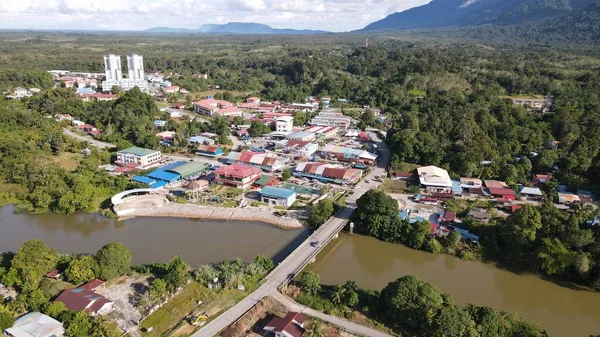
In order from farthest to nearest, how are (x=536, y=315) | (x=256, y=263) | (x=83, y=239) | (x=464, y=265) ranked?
(x=83, y=239) < (x=464, y=265) < (x=256, y=263) < (x=536, y=315)

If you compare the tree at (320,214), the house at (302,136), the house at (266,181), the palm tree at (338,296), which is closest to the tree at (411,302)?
the palm tree at (338,296)

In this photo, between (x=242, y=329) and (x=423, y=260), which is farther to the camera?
(x=423, y=260)

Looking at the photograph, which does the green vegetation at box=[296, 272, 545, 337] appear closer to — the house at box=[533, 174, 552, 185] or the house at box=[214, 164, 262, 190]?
the house at box=[214, 164, 262, 190]

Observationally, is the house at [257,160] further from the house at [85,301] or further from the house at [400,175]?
the house at [85,301]

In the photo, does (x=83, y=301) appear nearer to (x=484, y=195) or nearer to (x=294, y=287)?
(x=294, y=287)

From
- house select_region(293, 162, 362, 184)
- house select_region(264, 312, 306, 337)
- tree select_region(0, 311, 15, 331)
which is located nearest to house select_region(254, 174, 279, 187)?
house select_region(293, 162, 362, 184)

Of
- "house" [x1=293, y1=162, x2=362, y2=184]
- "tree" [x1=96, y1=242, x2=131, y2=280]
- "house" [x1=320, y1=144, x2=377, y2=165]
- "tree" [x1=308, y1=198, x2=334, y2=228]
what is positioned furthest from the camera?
"house" [x1=320, y1=144, x2=377, y2=165]

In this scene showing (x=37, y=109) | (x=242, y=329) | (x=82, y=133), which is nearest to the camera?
(x=242, y=329)

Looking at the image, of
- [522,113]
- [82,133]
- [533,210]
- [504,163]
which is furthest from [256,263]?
[522,113]
